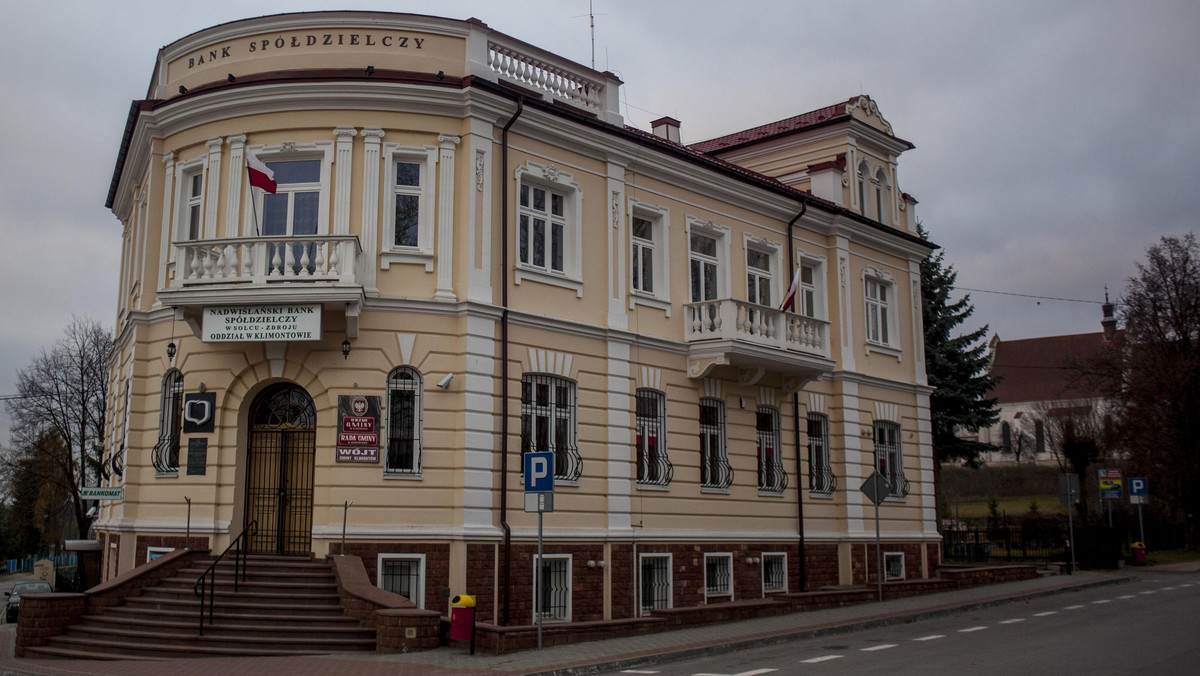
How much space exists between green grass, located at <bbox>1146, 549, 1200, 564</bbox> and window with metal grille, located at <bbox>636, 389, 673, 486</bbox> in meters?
23.3

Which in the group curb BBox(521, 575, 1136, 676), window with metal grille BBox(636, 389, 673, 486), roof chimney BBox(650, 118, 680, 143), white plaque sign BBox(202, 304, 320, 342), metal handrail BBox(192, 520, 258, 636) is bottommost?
curb BBox(521, 575, 1136, 676)

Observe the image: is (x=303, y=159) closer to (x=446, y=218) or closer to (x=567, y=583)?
(x=446, y=218)

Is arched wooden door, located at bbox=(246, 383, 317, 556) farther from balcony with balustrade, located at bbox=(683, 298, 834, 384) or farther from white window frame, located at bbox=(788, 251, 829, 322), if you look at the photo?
white window frame, located at bbox=(788, 251, 829, 322)

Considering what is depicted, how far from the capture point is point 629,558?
813 inches

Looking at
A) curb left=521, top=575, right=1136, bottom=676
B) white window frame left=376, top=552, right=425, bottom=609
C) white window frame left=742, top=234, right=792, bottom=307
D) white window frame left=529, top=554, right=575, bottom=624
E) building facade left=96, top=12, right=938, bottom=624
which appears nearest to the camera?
curb left=521, top=575, right=1136, bottom=676

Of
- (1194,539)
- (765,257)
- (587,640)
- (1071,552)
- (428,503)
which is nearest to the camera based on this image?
(587,640)

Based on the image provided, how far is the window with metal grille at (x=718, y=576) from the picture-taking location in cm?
2262

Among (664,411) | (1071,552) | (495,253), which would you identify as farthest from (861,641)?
(1071,552)

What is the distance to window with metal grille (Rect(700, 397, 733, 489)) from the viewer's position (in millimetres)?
23047

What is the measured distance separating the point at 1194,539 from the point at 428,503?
37997 millimetres

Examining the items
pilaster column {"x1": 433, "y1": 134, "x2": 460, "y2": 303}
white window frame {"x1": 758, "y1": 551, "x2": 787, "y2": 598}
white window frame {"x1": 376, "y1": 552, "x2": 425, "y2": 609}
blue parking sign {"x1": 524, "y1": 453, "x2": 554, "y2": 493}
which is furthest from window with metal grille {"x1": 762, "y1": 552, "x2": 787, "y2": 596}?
blue parking sign {"x1": 524, "y1": 453, "x2": 554, "y2": 493}

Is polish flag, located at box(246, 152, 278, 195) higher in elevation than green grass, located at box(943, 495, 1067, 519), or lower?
higher

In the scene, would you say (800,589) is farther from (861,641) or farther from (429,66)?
(429,66)

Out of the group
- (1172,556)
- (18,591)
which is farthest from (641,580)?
(1172,556)
